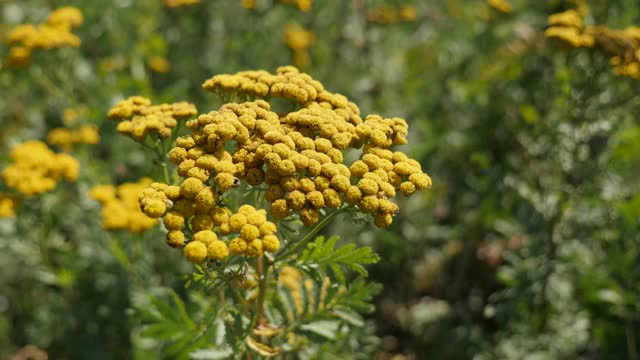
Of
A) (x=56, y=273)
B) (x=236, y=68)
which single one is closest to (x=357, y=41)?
(x=236, y=68)

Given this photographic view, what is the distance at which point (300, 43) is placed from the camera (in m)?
6.96

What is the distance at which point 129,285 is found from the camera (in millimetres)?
5062

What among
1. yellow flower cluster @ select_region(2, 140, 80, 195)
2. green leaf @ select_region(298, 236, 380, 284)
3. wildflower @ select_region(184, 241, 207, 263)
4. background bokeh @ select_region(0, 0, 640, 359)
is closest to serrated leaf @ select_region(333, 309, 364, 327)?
green leaf @ select_region(298, 236, 380, 284)

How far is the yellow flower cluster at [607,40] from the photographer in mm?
4484

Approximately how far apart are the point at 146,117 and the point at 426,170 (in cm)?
336

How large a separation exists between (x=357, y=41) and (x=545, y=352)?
13.4ft

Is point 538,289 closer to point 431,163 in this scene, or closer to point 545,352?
point 545,352

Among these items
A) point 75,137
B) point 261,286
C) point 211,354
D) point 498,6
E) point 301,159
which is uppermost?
point 498,6

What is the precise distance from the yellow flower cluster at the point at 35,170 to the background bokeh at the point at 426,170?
320 mm

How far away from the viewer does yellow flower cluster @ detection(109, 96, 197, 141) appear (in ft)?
10.5

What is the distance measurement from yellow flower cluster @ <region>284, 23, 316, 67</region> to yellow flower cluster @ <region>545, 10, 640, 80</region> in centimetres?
294

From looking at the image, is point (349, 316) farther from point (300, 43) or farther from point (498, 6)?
point (498, 6)

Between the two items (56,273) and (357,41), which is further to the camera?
(357,41)

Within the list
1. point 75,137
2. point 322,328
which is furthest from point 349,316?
point 75,137
